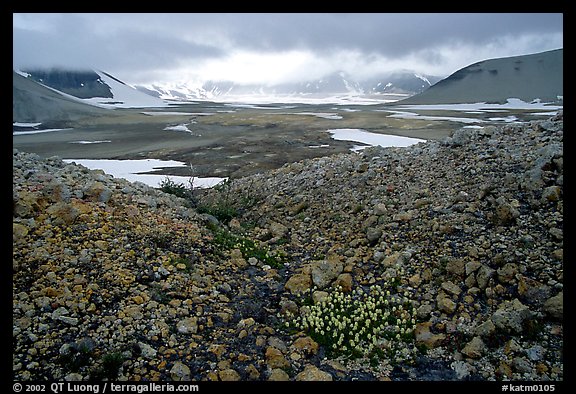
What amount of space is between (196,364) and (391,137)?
3986cm

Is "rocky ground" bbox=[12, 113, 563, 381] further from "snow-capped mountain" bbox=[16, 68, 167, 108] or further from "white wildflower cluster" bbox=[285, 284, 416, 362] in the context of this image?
"snow-capped mountain" bbox=[16, 68, 167, 108]

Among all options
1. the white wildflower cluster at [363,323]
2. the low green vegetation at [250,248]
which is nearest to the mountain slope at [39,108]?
the low green vegetation at [250,248]

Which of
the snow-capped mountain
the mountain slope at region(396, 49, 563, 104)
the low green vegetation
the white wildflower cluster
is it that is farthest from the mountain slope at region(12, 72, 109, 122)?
the mountain slope at region(396, 49, 563, 104)

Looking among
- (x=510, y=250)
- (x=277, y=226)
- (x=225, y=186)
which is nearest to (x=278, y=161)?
(x=225, y=186)

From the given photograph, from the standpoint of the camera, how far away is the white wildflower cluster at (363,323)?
4227mm

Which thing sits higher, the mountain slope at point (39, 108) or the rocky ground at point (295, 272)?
the mountain slope at point (39, 108)

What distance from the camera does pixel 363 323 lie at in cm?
462

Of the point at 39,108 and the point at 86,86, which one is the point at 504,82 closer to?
the point at 39,108

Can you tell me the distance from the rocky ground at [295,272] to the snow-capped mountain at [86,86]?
444ft

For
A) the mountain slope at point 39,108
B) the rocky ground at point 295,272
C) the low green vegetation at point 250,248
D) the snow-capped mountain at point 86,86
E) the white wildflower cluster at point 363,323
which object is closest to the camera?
the rocky ground at point 295,272

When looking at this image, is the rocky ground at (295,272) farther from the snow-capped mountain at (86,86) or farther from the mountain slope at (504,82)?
the snow-capped mountain at (86,86)

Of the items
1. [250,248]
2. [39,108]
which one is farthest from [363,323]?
[39,108]

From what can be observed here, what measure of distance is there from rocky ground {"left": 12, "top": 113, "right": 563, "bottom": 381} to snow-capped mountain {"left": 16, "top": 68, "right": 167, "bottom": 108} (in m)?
135

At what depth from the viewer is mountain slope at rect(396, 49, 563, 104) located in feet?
349
